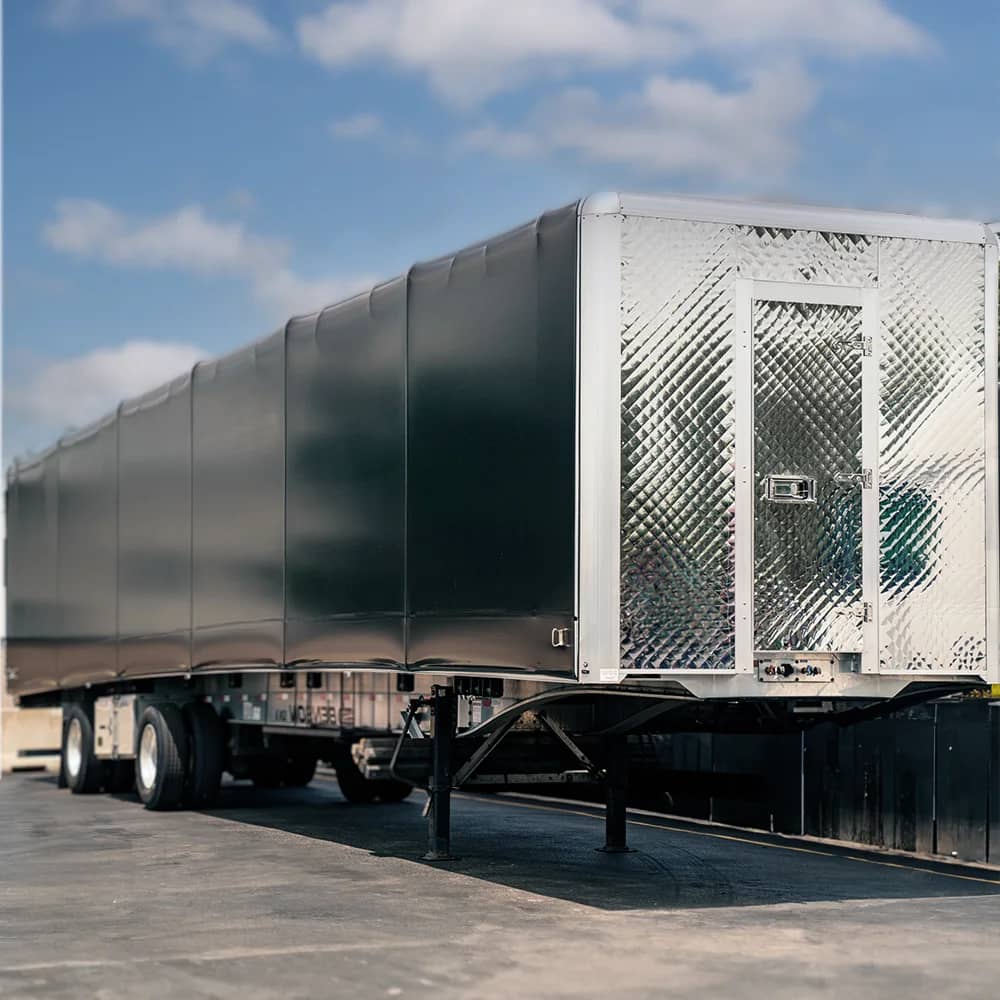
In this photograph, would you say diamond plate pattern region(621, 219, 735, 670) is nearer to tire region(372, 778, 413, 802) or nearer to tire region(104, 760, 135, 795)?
tire region(372, 778, 413, 802)

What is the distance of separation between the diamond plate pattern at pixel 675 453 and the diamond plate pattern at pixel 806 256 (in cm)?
31

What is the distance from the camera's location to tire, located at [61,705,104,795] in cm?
2286

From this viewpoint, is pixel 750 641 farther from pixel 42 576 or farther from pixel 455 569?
pixel 42 576

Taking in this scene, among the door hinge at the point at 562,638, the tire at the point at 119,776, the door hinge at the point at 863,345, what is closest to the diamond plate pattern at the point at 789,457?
the door hinge at the point at 863,345

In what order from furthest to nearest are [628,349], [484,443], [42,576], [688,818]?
[42,576], [688,818], [484,443], [628,349]

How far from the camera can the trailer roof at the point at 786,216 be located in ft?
38.8

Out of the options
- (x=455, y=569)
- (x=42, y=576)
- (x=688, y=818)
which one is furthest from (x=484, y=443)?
(x=42, y=576)

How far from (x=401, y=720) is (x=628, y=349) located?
14.7ft

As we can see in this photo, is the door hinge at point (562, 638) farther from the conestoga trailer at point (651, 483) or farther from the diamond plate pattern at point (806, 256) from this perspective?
the diamond plate pattern at point (806, 256)

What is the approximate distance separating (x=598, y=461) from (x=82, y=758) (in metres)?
13.2

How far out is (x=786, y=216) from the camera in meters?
12.2

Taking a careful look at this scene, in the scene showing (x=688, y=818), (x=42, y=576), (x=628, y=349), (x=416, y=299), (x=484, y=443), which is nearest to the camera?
(x=628, y=349)

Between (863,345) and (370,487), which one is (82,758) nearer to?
(370,487)

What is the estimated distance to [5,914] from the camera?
11914 millimetres
